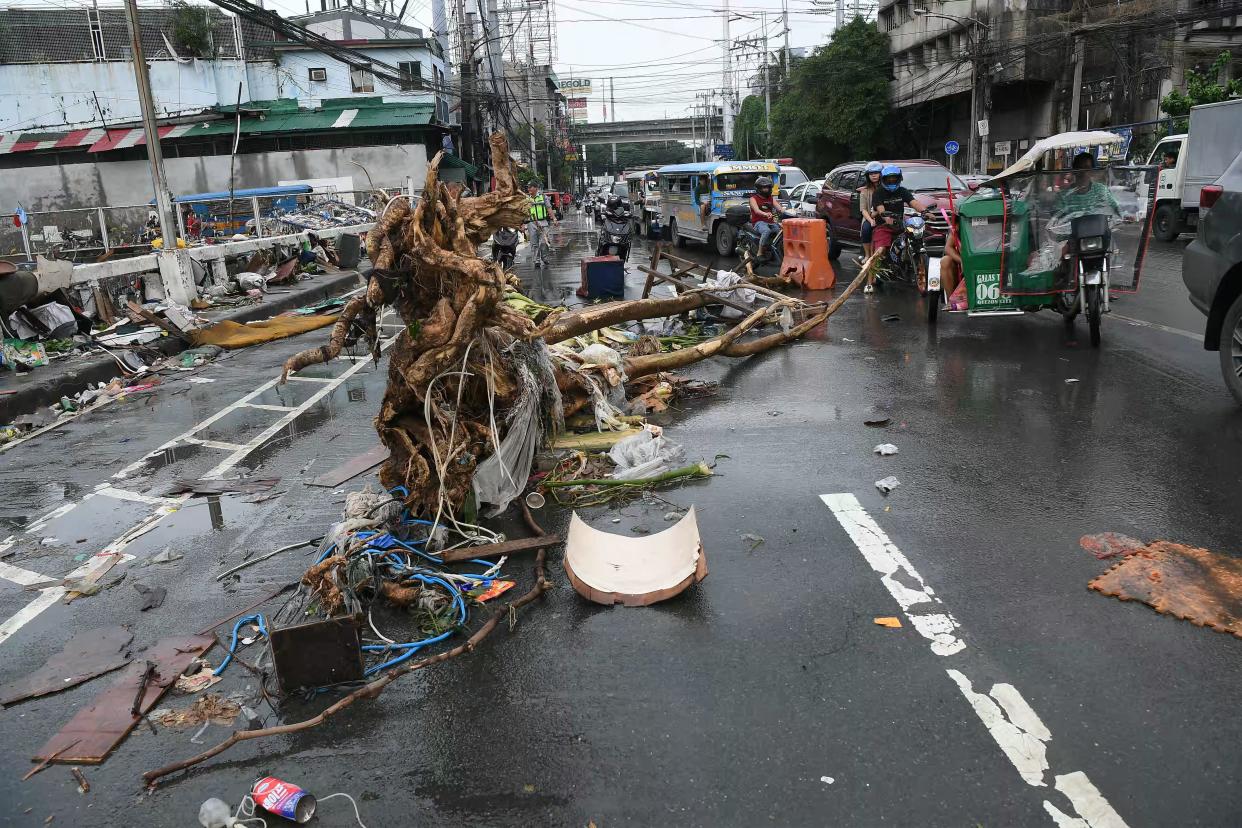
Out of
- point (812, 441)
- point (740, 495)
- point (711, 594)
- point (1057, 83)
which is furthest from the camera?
point (1057, 83)

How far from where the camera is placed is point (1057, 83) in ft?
136

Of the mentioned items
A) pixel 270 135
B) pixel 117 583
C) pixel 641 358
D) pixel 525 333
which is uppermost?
pixel 270 135

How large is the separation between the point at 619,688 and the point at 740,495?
7.76 ft

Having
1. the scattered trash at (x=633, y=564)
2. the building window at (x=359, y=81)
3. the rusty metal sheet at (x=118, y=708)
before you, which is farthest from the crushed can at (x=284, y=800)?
the building window at (x=359, y=81)

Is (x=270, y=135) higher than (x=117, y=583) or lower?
higher

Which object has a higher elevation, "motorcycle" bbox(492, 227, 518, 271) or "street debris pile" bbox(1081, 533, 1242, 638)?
"motorcycle" bbox(492, 227, 518, 271)

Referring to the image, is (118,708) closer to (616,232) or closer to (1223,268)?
(1223,268)

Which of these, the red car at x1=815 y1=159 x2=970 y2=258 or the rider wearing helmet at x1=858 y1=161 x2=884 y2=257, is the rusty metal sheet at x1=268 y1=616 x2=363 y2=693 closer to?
the rider wearing helmet at x1=858 y1=161 x2=884 y2=257

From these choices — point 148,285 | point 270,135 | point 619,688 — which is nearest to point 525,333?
→ point 619,688

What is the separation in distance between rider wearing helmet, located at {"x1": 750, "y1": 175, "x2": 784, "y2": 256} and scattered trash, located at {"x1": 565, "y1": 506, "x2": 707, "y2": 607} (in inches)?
555

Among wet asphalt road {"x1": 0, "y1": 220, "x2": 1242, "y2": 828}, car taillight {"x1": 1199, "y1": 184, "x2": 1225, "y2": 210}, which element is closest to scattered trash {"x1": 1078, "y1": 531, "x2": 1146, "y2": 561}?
wet asphalt road {"x1": 0, "y1": 220, "x2": 1242, "y2": 828}

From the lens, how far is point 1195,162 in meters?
19.6

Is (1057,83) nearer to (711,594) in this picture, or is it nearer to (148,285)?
(148,285)

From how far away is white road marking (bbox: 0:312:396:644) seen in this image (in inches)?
194
